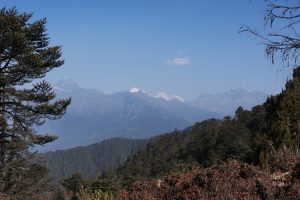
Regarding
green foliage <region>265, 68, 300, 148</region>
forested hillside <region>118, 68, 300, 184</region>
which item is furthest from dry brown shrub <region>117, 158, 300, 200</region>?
green foliage <region>265, 68, 300, 148</region>

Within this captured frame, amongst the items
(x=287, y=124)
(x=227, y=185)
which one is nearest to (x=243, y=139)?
(x=287, y=124)

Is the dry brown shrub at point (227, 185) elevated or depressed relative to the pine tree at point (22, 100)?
depressed

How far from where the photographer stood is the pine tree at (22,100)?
75.5ft

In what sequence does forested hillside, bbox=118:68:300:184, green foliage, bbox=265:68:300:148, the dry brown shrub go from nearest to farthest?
the dry brown shrub, forested hillside, bbox=118:68:300:184, green foliage, bbox=265:68:300:148

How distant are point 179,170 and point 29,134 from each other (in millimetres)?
19729

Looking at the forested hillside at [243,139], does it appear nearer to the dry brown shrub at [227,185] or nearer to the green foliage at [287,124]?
the green foliage at [287,124]

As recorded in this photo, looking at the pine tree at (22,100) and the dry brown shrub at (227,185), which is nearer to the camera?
the dry brown shrub at (227,185)

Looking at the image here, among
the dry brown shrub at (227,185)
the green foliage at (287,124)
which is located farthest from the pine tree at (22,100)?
the dry brown shrub at (227,185)

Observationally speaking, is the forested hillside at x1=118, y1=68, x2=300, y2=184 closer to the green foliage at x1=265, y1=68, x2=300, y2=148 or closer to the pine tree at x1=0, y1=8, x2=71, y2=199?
the green foliage at x1=265, y1=68, x2=300, y2=148

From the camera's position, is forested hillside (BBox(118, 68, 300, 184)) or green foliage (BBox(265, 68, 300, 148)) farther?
green foliage (BBox(265, 68, 300, 148))

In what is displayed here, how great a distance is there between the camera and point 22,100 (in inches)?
994

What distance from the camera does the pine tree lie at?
23.0 metres

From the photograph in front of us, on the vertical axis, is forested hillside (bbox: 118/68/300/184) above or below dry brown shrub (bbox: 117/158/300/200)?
above

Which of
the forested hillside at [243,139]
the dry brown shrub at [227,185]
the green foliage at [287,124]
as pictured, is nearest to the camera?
the dry brown shrub at [227,185]
